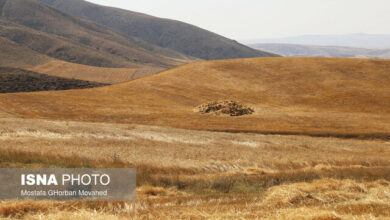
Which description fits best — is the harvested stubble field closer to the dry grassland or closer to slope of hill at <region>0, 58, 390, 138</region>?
the dry grassland

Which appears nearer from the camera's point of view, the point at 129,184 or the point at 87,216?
the point at 87,216

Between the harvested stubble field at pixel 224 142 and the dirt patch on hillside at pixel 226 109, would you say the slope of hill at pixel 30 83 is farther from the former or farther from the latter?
the dirt patch on hillside at pixel 226 109

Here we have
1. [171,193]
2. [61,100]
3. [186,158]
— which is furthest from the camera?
[61,100]

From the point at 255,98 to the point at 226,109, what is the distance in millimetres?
17485

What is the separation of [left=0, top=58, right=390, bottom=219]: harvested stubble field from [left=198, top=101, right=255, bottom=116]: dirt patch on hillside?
2.14 meters

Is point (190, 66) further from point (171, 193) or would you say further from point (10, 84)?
point (171, 193)

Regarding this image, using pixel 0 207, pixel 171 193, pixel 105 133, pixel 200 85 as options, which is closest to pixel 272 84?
pixel 200 85

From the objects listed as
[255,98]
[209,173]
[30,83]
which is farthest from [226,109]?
[30,83]

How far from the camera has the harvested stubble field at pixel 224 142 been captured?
35.7 feet

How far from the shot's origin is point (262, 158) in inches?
946

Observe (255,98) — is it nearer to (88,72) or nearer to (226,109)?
(226,109)

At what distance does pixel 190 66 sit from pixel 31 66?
132080 mm

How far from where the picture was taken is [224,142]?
103ft

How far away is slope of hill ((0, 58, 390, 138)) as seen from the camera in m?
47.6
